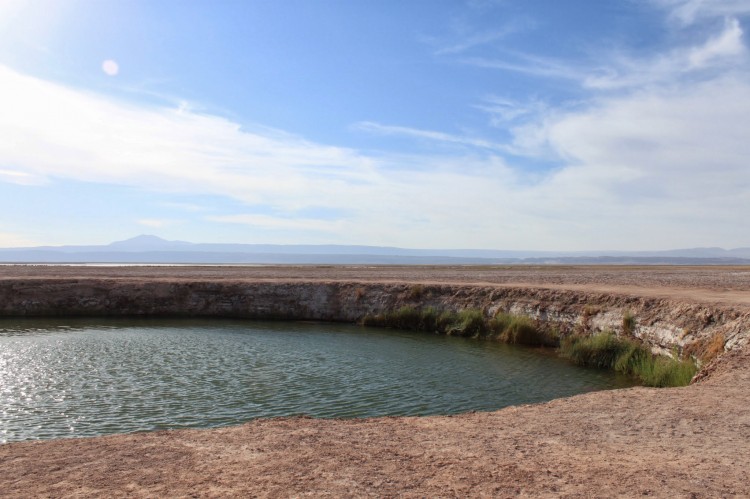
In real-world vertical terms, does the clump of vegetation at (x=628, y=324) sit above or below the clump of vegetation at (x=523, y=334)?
above

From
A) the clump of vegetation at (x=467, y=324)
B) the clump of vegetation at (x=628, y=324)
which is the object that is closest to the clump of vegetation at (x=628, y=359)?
the clump of vegetation at (x=628, y=324)

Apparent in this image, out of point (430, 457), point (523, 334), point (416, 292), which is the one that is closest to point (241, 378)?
point (430, 457)

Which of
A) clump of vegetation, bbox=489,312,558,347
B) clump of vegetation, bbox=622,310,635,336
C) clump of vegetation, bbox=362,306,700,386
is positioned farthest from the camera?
clump of vegetation, bbox=489,312,558,347

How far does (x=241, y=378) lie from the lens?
55.8 feet

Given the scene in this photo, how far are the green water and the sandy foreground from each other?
3.44 metres

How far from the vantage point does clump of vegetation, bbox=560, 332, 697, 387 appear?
16.5 m

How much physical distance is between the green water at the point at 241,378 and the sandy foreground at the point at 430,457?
3439 mm

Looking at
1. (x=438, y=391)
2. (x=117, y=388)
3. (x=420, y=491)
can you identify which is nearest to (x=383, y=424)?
(x=420, y=491)

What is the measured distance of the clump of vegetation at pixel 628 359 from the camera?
54.0 ft

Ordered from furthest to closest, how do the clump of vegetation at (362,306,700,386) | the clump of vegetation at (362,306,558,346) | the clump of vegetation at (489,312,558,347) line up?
the clump of vegetation at (362,306,558,346)
the clump of vegetation at (489,312,558,347)
the clump of vegetation at (362,306,700,386)

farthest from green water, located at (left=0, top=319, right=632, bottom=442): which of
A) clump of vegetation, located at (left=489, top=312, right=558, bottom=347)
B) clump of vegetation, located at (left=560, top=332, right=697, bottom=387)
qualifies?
clump of vegetation, located at (left=489, top=312, right=558, bottom=347)

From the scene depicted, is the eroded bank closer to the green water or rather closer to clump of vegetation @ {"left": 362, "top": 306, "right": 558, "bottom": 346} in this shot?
clump of vegetation @ {"left": 362, "top": 306, "right": 558, "bottom": 346}

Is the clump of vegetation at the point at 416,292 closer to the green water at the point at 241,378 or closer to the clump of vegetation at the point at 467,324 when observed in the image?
the clump of vegetation at the point at 467,324

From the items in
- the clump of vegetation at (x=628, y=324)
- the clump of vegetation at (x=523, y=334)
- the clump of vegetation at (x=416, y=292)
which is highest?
the clump of vegetation at (x=416, y=292)
